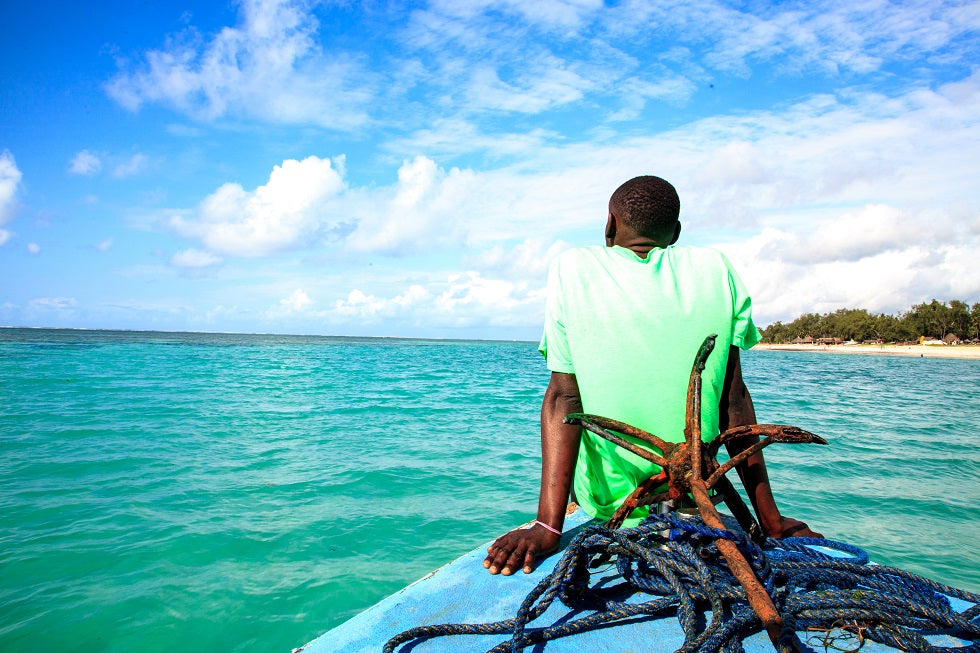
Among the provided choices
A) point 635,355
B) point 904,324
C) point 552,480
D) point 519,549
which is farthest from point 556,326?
point 904,324

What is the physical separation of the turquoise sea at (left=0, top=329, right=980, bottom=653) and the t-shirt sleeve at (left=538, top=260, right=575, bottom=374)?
2.05 metres

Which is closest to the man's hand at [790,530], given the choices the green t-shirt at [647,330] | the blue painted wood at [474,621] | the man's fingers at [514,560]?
the green t-shirt at [647,330]

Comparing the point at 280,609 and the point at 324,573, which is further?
the point at 324,573

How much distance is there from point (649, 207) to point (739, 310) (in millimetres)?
496

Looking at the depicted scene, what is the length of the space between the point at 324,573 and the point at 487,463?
115 inches

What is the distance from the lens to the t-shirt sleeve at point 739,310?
1.93 m

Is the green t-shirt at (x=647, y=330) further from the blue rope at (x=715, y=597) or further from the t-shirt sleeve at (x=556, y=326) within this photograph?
the blue rope at (x=715, y=597)

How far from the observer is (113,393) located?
10.9m

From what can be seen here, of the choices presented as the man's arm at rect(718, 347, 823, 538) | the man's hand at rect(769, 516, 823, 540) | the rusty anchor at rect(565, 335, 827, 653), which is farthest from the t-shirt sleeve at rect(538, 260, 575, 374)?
the man's hand at rect(769, 516, 823, 540)

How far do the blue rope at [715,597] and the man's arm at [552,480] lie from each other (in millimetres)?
291

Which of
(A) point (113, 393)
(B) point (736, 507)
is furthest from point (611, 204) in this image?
(A) point (113, 393)

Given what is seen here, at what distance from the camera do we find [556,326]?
204cm

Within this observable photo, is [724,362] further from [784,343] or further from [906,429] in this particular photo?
[784,343]

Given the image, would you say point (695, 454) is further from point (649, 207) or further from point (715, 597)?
point (649, 207)
